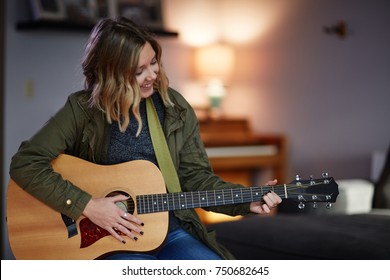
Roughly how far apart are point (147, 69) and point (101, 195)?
29 centimetres

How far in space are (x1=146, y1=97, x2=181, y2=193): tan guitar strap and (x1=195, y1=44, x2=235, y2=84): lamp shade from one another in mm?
2320

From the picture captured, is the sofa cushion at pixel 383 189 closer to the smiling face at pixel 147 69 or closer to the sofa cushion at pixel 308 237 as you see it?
the sofa cushion at pixel 308 237

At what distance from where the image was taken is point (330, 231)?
2340mm

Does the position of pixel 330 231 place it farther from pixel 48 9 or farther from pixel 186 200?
pixel 48 9

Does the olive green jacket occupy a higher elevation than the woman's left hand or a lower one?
higher

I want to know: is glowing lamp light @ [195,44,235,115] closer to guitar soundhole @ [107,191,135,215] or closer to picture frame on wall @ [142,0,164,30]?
picture frame on wall @ [142,0,164,30]

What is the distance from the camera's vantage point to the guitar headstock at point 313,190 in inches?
63.0

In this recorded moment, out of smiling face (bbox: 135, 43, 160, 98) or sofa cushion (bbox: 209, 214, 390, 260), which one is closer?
smiling face (bbox: 135, 43, 160, 98)

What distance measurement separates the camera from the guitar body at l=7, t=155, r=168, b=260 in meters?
1.62

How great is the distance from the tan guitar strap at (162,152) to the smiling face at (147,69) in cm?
7

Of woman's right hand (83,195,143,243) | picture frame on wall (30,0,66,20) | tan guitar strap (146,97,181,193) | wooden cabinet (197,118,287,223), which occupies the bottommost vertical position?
wooden cabinet (197,118,287,223)

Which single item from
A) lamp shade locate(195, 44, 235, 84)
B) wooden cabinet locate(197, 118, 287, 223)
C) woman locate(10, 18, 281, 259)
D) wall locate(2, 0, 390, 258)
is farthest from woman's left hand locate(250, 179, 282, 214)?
lamp shade locate(195, 44, 235, 84)

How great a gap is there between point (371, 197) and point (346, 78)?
0.48 m

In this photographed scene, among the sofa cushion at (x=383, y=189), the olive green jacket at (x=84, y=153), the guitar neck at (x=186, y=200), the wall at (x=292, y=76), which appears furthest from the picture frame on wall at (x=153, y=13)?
the guitar neck at (x=186, y=200)
